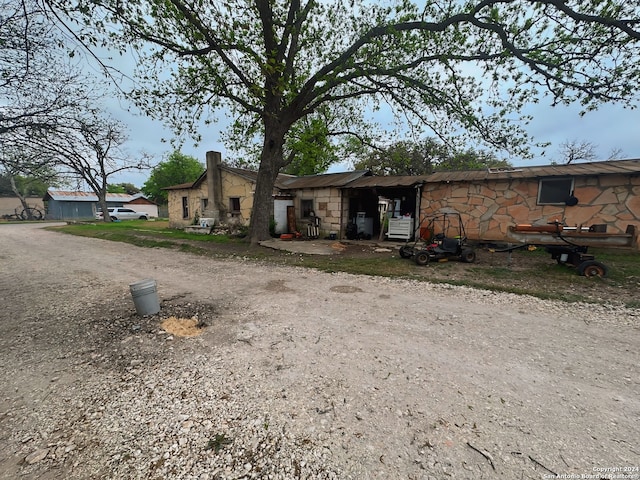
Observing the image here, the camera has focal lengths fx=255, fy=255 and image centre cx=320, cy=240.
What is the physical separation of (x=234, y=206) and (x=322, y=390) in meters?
14.9

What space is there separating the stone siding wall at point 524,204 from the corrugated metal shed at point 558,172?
27 cm

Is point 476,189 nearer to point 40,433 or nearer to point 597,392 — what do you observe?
point 597,392

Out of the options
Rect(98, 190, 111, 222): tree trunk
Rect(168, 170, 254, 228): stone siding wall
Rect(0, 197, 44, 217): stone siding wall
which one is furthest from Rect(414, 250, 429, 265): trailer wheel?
Rect(0, 197, 44, 217): stone siding wall

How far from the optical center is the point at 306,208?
13570 millimetres

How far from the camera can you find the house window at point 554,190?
8.77m

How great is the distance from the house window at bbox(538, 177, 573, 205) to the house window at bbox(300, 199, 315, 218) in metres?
9.29

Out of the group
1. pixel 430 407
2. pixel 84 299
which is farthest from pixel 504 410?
pixel 84 299

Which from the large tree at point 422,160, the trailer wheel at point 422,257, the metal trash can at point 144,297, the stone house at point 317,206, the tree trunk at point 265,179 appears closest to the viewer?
the metal trash can at point 144,297

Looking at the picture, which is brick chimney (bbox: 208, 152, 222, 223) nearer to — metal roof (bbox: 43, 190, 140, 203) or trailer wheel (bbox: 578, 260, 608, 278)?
trailer wheel (bbox: 578, 260, 608, 278)

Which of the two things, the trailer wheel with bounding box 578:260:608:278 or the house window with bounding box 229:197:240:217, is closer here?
the trailer wheel with bounding box 578:260:608:278

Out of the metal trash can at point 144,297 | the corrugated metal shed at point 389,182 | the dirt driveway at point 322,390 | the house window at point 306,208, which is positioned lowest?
the dirt driveway at point 322,390

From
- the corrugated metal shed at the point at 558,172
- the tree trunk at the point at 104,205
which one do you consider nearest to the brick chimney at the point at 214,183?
the corrugated metal shed at the point at 558,172

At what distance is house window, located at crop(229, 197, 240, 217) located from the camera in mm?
15556

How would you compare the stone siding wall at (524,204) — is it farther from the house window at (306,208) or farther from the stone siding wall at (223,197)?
the stone siding wall at (223,197)
